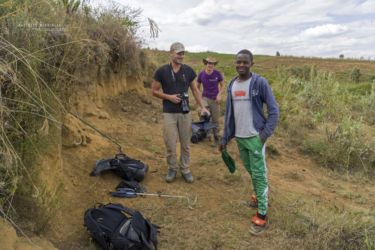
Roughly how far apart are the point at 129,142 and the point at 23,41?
3844 mm

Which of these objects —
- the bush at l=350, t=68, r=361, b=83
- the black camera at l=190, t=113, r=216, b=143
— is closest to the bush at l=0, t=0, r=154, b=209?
the black camera at l=190, t=113, r=216, b=143

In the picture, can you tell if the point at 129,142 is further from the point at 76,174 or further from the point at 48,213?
the point at 48,213

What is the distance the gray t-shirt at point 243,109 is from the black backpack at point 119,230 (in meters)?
1.37

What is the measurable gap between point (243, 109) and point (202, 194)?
58.9 inches

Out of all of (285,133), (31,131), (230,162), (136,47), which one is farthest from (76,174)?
(285,133)

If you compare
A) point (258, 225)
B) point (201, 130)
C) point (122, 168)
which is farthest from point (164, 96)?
point (201, 130)

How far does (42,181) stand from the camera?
3.74 metres

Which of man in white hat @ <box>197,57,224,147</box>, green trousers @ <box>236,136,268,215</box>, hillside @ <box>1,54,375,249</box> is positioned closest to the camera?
hillside @ <box>1,54,375,249</box>

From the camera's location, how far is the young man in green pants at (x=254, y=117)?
4.05m

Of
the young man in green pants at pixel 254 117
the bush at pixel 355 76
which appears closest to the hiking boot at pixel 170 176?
the young man in green pants at pixel 254 117

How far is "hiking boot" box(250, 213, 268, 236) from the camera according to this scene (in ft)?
13.9

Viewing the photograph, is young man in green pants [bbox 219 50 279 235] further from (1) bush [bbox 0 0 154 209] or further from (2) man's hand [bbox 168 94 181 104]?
(1) bush [bbox 0 0 154 209]

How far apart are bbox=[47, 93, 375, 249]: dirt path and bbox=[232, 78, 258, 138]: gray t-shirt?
108 centimetres

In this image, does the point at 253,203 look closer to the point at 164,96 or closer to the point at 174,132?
the point at 174,132
